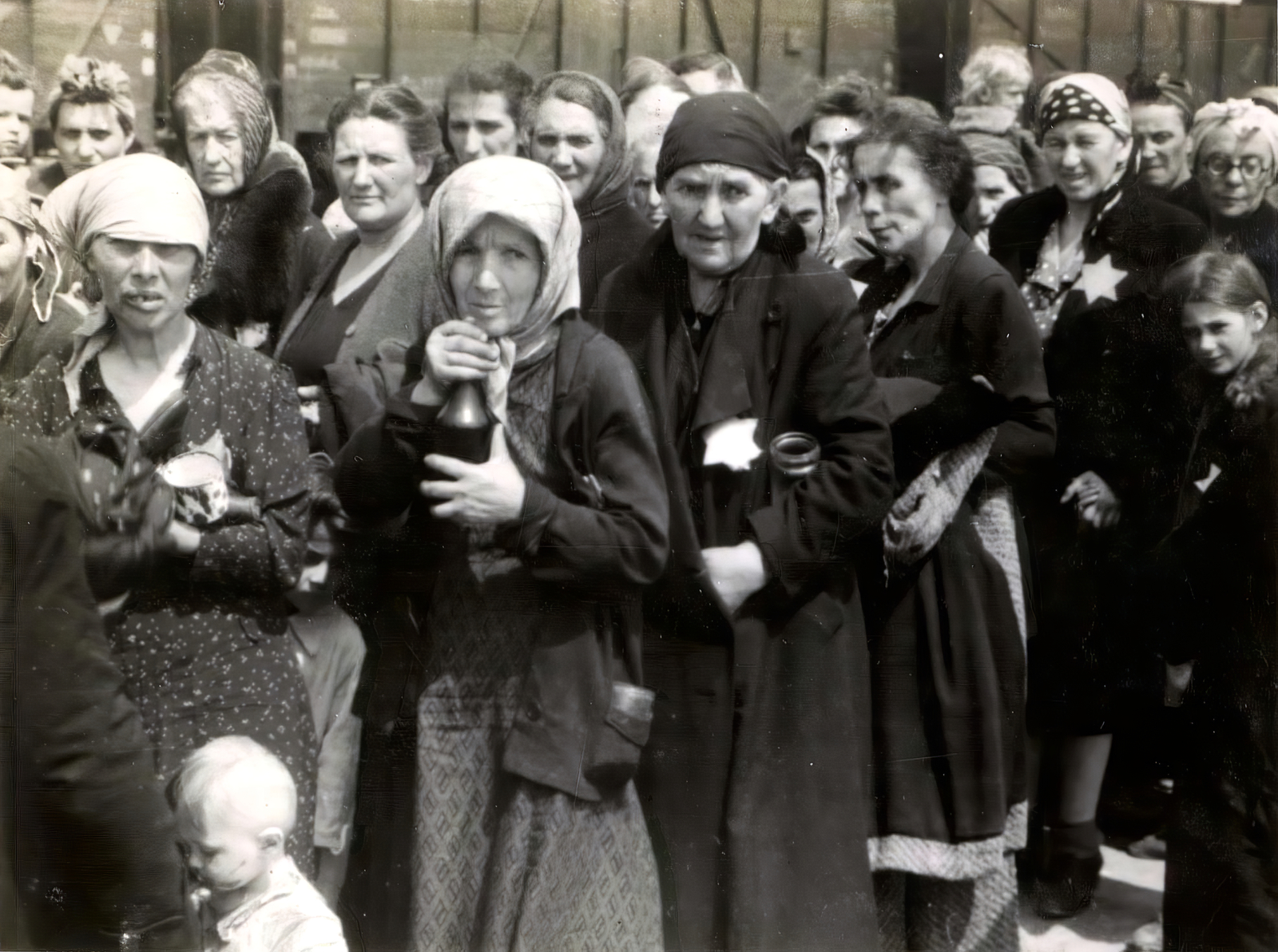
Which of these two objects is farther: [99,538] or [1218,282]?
[1218,282]

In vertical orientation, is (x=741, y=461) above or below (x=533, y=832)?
above

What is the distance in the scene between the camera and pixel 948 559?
3178 millimetres

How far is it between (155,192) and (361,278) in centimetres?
49

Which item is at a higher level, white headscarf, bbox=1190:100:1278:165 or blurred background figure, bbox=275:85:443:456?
white headscarf, bbox=1190:100:1278:165

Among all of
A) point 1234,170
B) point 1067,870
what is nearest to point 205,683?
point 1067,870

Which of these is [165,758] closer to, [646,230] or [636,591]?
[636,591]

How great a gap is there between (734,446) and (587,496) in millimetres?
354

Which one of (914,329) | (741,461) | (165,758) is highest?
(914,329)

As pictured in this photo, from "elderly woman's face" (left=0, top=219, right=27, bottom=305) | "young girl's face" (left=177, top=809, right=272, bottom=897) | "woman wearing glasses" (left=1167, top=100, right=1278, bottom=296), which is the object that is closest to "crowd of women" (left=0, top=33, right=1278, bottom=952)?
"elderly woman's face" (left=0, top=219, right=27, bottom=305)

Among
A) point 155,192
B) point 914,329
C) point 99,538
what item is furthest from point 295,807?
point 914,329

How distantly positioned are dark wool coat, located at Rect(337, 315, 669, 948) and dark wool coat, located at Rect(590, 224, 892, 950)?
69 millimetres

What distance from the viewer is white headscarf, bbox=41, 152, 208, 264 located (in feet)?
9.95

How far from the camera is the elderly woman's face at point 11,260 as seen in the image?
3.11 metres

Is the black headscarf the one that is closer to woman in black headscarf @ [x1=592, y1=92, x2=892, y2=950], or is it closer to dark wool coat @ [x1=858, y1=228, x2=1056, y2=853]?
woman in black headscarf @ [x1=592, y1=92, x2=892, y2=950]
